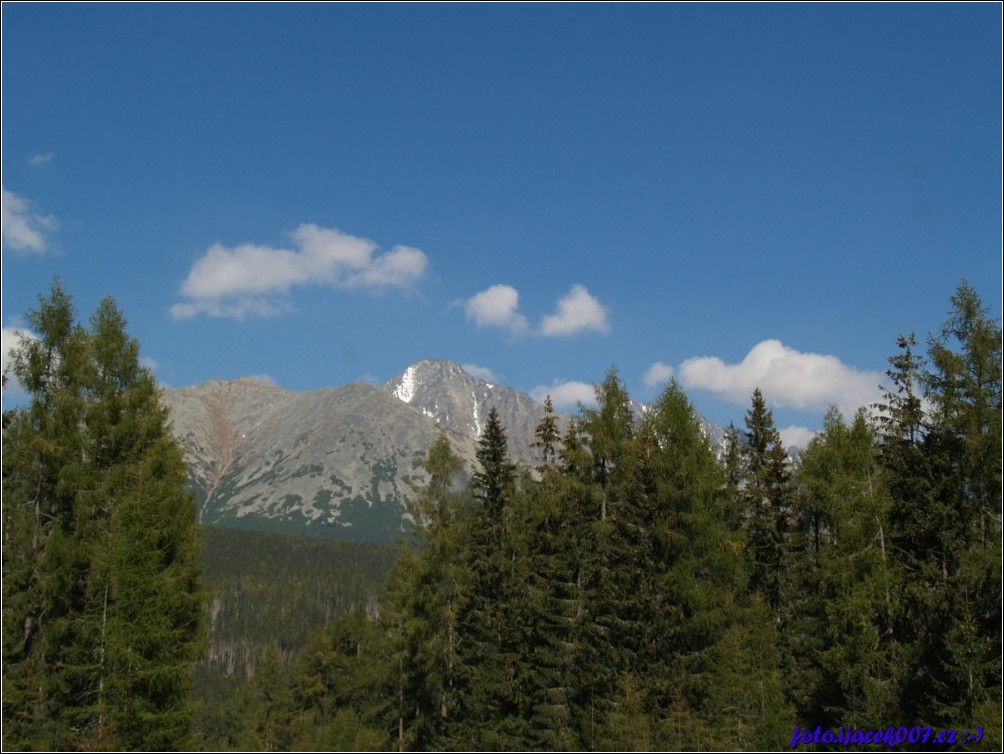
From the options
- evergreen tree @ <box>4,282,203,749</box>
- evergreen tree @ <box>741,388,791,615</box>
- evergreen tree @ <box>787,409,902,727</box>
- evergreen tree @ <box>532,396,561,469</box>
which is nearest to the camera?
evergreen tree @ <box>4,282,203,749</box>

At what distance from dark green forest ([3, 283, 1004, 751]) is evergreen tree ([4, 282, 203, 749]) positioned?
0.24 ft

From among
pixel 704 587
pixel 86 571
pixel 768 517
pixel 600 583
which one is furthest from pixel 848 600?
pixel 86 571

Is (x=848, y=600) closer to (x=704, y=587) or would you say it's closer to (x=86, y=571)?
(x=704, y=587)

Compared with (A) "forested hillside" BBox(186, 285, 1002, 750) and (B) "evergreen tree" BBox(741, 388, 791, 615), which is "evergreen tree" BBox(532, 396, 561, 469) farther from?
(B) "evergreen tree" BBox(741, 388, 791, 615)

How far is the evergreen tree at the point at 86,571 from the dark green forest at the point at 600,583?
2.9 inches

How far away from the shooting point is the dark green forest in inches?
851

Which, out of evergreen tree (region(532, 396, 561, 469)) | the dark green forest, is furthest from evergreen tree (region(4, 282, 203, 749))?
evergreen tree (region(532, 396, 561, 469))

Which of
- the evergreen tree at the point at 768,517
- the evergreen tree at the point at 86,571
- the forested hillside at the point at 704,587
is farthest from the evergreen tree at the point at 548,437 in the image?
the evergreen tree at the point at 86,571

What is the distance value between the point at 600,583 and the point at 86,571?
642 inches

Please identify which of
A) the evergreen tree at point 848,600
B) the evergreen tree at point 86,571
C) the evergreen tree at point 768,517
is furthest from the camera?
the evergreen tree at point 768,517

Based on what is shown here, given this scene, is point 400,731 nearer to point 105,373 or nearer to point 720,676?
point 720,676

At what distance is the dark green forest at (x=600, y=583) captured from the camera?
21625mm

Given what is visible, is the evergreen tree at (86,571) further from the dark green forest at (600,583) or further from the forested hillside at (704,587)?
the forested hillside at (704,587)

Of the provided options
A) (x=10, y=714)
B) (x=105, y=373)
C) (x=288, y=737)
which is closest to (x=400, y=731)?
(x=10, y=714)
